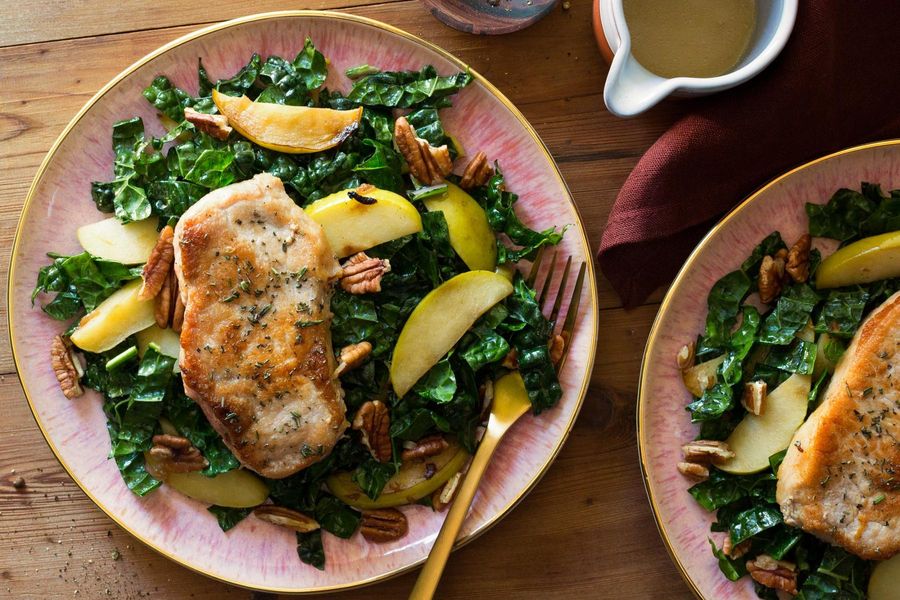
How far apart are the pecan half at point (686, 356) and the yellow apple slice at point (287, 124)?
1.39 m

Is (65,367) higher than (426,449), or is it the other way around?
(65,367)

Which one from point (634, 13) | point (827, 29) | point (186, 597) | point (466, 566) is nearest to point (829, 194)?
point (827, 29)

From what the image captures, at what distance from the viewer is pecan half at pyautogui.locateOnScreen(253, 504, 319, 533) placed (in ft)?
8.59

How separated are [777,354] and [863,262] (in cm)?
42

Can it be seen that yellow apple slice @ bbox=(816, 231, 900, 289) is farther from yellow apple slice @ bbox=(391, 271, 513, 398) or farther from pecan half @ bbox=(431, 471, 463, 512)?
pecan half @ bbox=(431, 471, 463, 512)

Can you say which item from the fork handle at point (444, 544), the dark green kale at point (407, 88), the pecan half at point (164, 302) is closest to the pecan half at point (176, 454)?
the pecan half at point (164, 302)

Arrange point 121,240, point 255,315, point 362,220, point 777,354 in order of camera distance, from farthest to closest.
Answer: point 777,354
point 121,240
point 362,220
point 255,315

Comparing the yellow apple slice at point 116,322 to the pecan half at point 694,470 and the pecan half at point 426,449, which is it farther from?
the pecan half at point 694,470

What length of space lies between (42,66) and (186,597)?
2.05 metres

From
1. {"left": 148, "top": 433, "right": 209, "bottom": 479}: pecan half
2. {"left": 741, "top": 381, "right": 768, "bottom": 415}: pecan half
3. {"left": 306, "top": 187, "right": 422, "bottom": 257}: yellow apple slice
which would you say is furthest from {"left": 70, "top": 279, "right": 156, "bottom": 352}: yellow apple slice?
{"left": 741, "top": 381, "right": 768, "bottom": 415}: pecan half

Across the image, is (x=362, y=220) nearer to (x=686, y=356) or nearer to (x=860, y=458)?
(x=686, y=356)

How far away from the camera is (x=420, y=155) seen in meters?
2.60

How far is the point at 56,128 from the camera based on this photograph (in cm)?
282

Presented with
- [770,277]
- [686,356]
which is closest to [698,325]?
[686,356]
